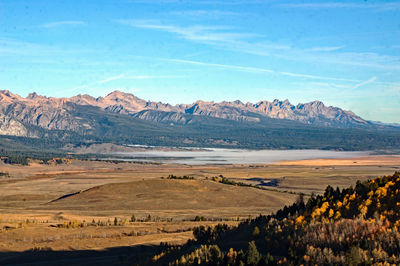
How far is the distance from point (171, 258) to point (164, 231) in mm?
19611

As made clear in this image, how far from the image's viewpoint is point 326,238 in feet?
84.8

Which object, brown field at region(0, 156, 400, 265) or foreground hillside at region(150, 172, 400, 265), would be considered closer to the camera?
foreground hillside at region(150, 172, 400, 265)

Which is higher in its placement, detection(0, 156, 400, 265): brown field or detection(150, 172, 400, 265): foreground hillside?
detection(150, 172, 400, 265): foreground hillside

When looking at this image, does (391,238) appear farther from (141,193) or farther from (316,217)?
(141,193)

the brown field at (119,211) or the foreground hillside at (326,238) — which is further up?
the foreground hillside at (326,238)

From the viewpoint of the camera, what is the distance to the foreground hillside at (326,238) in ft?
76.3

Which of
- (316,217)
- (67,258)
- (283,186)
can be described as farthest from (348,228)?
(283,186)

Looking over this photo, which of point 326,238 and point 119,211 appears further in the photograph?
point 119,211

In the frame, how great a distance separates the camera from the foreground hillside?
23.3 meters

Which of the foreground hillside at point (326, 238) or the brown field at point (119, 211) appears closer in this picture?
the foreground hillside at point (326, 238)

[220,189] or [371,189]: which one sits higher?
[371,189]

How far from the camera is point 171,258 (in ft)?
99.8

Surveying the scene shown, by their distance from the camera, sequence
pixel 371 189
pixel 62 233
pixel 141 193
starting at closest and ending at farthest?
pixel 371 189 → pixel 62 233 → pixel 141 193

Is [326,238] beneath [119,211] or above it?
above
